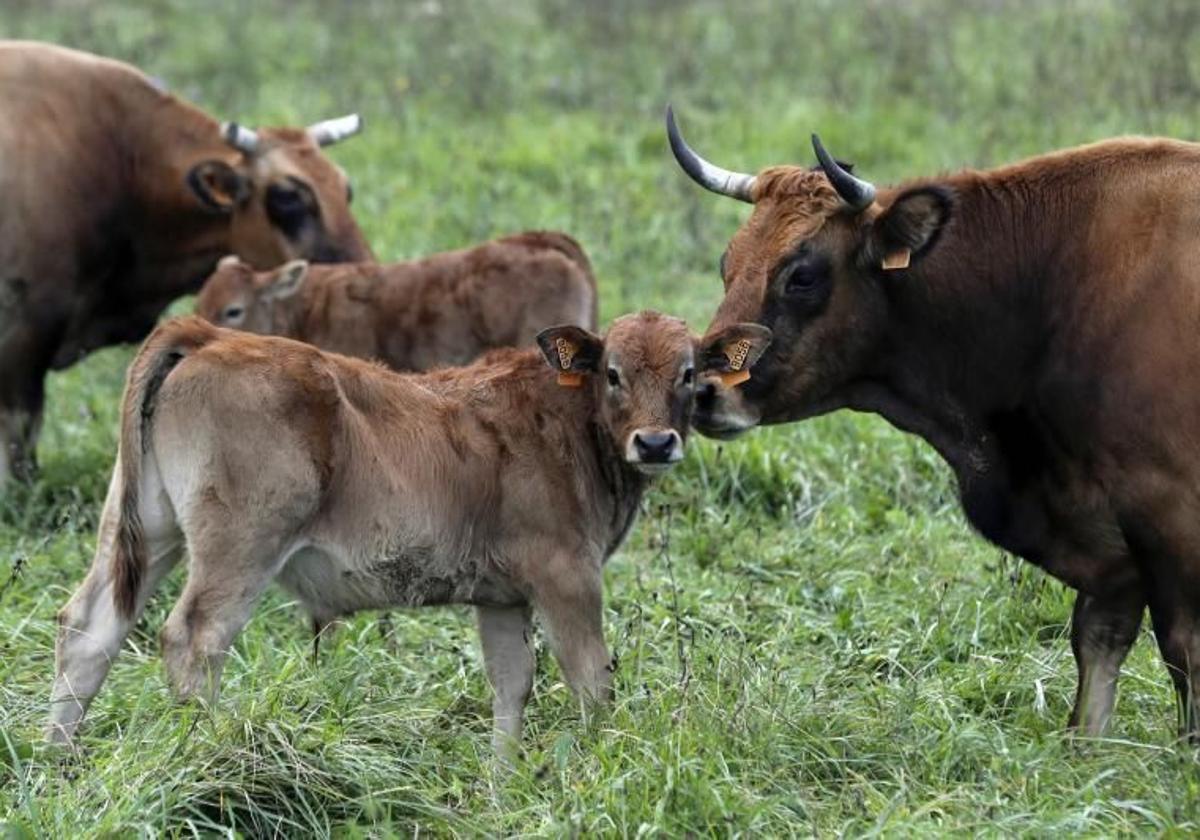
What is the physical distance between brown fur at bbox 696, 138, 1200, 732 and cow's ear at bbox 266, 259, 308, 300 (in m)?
3.84

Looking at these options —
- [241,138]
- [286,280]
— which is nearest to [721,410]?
[286,280]

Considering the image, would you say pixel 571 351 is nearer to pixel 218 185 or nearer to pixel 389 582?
pixel 389 582

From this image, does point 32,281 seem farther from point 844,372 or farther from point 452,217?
point 844,372

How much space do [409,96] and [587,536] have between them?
11.1 m

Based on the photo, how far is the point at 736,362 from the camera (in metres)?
7.37

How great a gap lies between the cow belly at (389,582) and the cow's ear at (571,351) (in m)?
0.81

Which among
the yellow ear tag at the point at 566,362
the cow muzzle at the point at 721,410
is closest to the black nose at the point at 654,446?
the cow muzzle at the point at 721,410

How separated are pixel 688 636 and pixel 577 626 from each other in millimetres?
972

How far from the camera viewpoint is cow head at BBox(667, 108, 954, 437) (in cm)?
750

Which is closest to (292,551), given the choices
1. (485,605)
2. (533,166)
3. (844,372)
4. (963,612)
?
(485,605)

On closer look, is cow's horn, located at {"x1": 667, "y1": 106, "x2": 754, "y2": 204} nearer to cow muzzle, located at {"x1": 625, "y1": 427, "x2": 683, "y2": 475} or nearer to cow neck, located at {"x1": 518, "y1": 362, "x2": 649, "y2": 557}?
cow neck, located at {"x1": 518, "y1": 362, "x2": 649, "y2": 557}

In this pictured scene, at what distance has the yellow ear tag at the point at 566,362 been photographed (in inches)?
296

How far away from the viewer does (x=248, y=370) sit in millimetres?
6816

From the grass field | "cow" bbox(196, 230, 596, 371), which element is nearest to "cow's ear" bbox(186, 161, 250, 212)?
"cow" bbox(196, 230, 596, 371)
